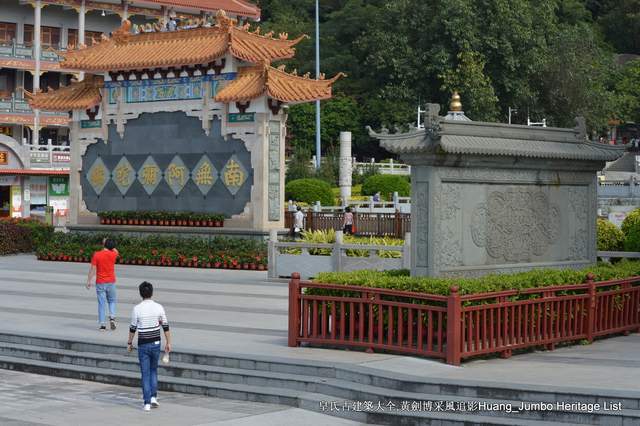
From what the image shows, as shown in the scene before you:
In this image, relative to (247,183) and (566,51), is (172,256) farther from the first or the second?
(566,51)

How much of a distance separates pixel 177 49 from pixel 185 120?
2222 mm

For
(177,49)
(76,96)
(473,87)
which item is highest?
(473,87)

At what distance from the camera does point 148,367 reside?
1323 centimetres

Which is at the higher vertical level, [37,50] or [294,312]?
[37,50]

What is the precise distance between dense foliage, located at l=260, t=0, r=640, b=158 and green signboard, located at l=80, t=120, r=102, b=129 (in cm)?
3385

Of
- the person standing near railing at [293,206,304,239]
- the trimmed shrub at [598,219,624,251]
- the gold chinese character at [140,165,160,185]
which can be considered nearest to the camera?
the trimmed shrub at [598,219,624,251]

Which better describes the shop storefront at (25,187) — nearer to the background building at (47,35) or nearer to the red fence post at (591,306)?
the background building at (47,35)

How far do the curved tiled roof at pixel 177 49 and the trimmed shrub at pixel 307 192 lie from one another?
53.1 ft

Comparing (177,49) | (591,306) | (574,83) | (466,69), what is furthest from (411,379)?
(574,83)

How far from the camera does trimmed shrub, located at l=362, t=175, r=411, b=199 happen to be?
5681 centimetres

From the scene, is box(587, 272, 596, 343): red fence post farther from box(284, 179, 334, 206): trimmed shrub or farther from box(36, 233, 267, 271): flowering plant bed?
box(284, 179, 334, 206): trimmed shrub

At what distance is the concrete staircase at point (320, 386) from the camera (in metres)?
12.1

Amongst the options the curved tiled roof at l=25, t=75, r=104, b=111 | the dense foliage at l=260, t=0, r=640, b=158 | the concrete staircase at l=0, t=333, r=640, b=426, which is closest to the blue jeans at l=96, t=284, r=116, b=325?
the concrete staircase at l=0, t=333, r=640, b=426

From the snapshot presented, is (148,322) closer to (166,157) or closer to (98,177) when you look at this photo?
(166,157)
